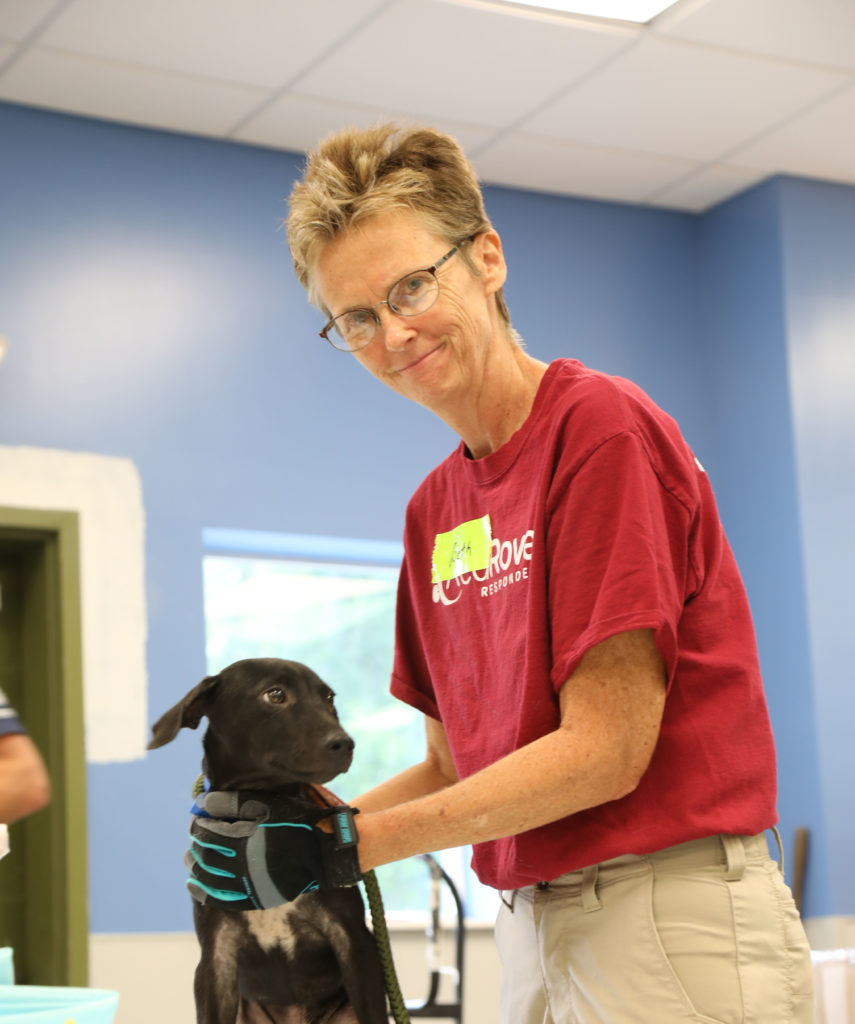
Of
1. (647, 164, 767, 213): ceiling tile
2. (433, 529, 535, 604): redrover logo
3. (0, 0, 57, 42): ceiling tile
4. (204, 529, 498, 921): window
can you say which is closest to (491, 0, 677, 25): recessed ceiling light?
(647, 164, 767, 213): ceiling tile

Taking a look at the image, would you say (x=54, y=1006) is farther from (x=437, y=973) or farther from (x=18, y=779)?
(x=437, y=973)

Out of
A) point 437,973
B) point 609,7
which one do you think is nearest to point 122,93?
point 609,7

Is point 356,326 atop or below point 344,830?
atop

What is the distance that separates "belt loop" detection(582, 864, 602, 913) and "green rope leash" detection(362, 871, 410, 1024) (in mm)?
216

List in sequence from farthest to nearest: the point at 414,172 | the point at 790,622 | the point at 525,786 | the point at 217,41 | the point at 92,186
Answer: the point at 790,622 < the point at 92,186 < the point at 217,41 < the point at 414,172 < the point at 525,786

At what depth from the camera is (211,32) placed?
12.9ft

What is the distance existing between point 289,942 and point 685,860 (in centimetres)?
43

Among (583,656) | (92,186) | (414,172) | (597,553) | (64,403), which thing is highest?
(92,186)

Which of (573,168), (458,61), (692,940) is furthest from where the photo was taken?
(573,168)

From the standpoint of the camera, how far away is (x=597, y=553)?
1343mm

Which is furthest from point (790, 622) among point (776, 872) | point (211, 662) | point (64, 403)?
point (776, 872)

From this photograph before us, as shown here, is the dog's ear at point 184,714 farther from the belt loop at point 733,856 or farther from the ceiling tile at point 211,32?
the ceiling tile at point 211,32

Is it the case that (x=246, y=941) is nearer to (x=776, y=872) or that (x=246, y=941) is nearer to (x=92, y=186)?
(x=776, y=872)

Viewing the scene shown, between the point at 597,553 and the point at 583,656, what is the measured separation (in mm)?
105
